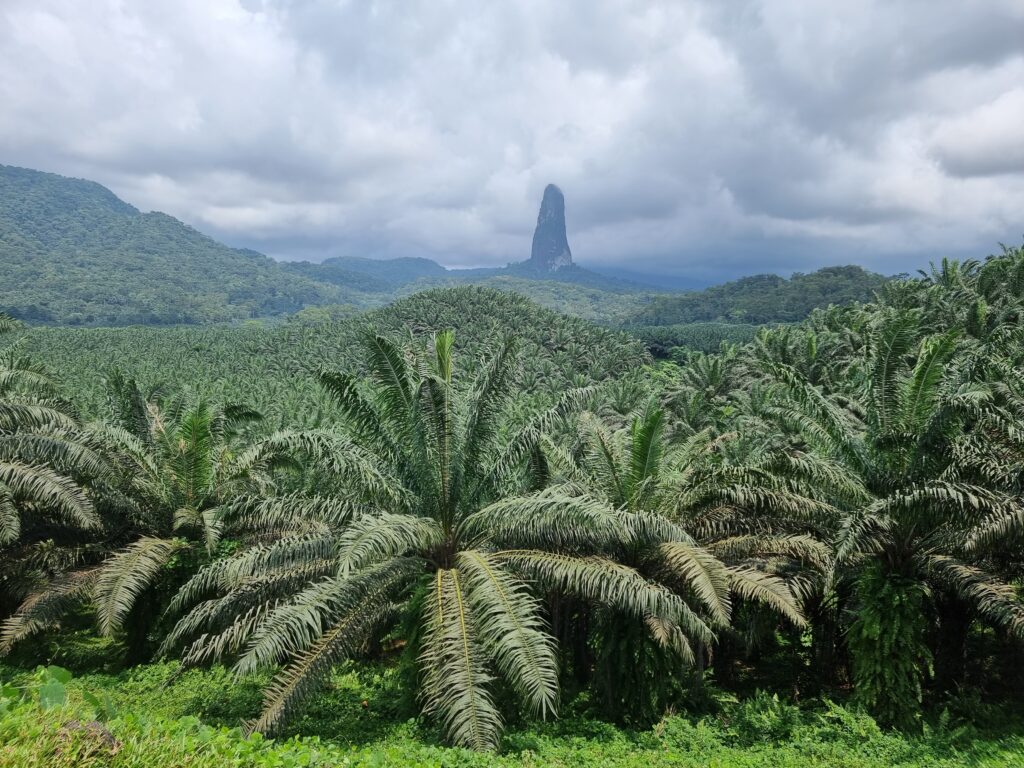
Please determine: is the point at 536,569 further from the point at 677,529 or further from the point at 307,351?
the point at 307,351

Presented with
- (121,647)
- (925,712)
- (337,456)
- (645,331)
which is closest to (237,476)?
(337,456)

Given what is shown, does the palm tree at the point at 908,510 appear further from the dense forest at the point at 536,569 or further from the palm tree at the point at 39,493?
the palm tree at the point at 39,493

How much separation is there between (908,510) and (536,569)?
5182 millimetres

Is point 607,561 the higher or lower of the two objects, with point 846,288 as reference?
lower

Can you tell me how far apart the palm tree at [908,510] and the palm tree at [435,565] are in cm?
293

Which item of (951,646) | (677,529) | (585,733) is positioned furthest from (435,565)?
(951,646)

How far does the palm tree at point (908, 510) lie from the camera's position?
27.9 feet

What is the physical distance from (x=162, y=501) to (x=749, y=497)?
10.3m

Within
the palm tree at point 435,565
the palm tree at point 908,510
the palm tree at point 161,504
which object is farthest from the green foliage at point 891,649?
the palm tree at point 161,504

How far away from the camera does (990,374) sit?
1157cm

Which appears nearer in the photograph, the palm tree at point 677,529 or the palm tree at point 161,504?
the palm tree at point 677,529

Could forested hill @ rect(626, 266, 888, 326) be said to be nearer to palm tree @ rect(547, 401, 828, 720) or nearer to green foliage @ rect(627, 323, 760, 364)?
green foliage @ rect(627, 323, 760, 364)

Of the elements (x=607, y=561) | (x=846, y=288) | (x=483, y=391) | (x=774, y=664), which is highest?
(x=846, y=288)

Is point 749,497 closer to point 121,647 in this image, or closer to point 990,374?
point 990,374
